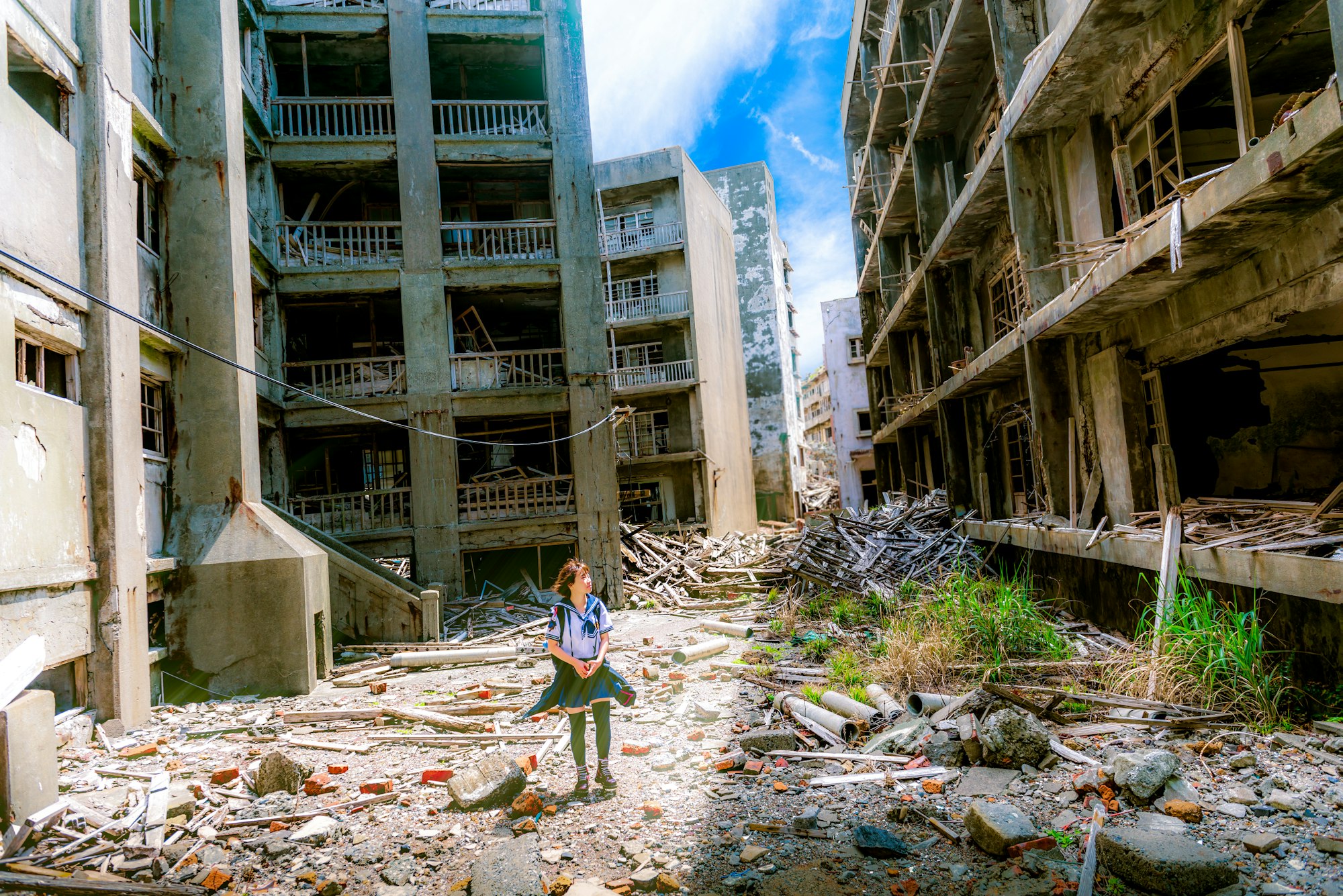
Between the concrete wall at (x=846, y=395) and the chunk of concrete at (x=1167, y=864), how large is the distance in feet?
102

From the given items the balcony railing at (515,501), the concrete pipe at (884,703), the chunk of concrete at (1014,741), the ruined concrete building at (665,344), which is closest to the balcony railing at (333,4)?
the balcony railing at (515,501)

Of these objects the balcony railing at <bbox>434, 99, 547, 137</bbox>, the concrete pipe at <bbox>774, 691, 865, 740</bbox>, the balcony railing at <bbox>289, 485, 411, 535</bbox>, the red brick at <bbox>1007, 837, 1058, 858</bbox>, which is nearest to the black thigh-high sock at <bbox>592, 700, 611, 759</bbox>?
the concrete pipe at <bbox>774, 691, 865, 740</bbox>

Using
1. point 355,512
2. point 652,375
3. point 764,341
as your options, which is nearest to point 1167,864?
point 355,512

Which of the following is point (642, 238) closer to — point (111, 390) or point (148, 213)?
point (148, 213)

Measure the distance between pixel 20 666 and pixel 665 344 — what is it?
2493 cm

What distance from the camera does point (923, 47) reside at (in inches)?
612

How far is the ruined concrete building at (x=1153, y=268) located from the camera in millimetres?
5832

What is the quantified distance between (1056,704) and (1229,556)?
198 cm

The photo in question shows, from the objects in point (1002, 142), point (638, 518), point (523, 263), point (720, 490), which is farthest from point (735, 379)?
point (1002, 142)

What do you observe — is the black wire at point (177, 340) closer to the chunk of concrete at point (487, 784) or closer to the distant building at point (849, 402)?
the chunk of concrete at point (487, 784)

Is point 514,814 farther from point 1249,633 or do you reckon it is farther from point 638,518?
point 638,518

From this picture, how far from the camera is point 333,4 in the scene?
59.9 feet

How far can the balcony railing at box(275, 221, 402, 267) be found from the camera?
56.3ft

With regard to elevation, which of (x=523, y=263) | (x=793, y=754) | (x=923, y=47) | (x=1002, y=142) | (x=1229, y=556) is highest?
(x=923, y=47)
